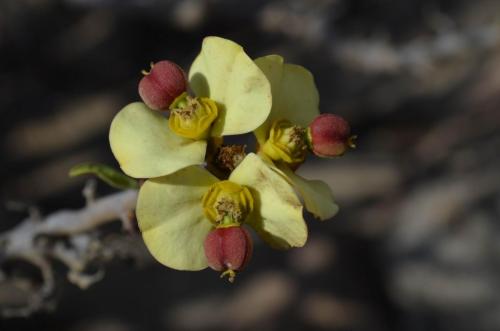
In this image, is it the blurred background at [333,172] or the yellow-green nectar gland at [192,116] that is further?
the blurred background at [333,172]

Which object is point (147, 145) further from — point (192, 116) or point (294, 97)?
point (294, 97)

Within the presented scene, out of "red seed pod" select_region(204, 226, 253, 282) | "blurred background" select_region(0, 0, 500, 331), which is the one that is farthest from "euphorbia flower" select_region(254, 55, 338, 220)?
"blurred background" select_region(0, 0, 500, 331)

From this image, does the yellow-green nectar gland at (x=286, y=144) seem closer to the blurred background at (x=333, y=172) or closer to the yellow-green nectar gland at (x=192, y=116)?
the yellow-green nectar gland at (x=192, y=116)

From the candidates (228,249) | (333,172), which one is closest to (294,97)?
→ (228,249)

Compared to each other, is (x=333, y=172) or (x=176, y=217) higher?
(x=176, y=217)

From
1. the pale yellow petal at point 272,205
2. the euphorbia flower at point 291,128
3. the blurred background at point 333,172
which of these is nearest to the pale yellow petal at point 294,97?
the euphorbia flower at point 291,128

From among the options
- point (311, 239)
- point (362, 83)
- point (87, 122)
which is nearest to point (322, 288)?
point (311, 239)
